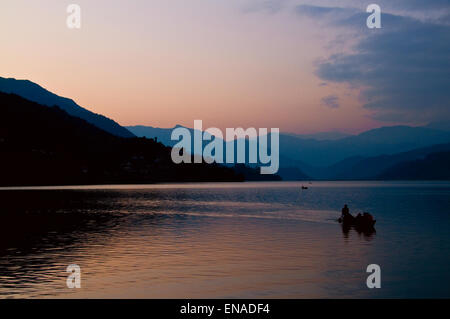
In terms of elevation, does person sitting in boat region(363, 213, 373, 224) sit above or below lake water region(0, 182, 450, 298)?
above

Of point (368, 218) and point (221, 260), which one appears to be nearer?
point (221, 260)

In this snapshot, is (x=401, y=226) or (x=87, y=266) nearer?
(x=87, y=266)

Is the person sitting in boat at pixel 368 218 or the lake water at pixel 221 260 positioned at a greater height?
the person sitting in boat at pixel 368 218

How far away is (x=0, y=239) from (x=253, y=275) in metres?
30.6

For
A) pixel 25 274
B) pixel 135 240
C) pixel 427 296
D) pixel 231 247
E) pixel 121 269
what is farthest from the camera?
pixel 135 240

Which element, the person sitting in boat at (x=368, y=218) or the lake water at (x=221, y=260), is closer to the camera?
the lake water at (x=221, y=260)

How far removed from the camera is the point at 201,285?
90.5 ft

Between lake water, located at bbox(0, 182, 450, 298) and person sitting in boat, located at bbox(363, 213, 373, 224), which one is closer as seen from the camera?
lake water, located at bbox(0, 182, 450, 298)

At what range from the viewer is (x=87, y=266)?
3344 centimetres

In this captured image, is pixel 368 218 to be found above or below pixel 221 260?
above

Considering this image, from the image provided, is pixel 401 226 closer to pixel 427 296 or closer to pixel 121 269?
pixel 427 296
